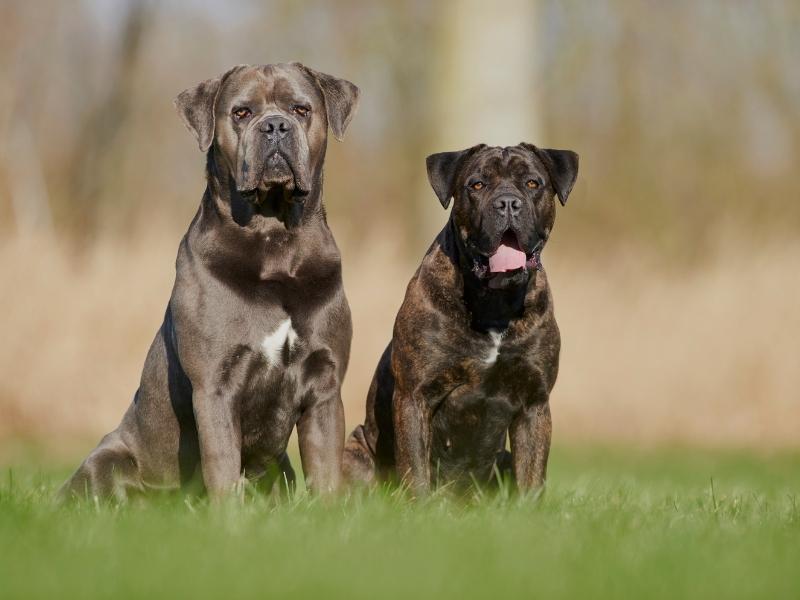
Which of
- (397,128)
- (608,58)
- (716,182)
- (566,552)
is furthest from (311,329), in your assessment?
(397,128)

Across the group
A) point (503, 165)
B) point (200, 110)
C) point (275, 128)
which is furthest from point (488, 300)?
point (200, 110)

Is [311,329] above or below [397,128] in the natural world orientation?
below

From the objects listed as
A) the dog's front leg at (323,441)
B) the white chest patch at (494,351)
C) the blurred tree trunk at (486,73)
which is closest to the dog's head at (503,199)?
the white chest patch at (494,351)

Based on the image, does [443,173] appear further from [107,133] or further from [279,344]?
[107,133]

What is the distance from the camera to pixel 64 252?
11.6 m

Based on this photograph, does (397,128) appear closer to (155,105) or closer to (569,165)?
(155,105)

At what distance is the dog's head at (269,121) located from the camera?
201 inches

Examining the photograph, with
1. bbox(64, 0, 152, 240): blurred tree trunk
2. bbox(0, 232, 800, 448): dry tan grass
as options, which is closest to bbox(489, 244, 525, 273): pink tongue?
bbox(0, 232, 800, 448): dry tan grass

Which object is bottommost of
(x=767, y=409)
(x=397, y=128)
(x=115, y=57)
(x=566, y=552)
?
(x=767, y=409)

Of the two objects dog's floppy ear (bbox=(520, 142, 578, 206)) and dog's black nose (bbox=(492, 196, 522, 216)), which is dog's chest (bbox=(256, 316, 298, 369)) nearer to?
dog's black nose (bbox=(492, 196, 522, 216))

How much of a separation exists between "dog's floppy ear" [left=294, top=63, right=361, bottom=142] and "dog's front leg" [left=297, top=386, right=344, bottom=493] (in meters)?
1.20

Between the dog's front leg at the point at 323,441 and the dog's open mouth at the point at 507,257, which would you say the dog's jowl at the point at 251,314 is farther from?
the dog's open mouth at the point at 507,257

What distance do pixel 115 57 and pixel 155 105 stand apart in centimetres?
274

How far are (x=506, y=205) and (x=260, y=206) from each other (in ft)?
3.63
